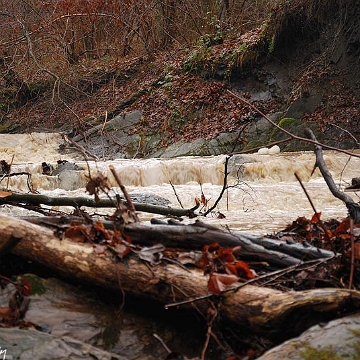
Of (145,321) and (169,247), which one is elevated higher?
(169,247)

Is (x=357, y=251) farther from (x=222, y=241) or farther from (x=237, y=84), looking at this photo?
(x=237, y=84)

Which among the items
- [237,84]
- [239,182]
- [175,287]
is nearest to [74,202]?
[175,287]

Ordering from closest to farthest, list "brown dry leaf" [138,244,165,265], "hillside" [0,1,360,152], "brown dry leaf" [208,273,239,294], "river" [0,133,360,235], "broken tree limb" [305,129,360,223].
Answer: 1. "brown dry leaf" [208,273,239,294]
2. "brown dry leaf" [138,244,165,265]
3. "broken tree limb" [305,129,360,223]
4. "river" [0,133,360,235]
5. "hillside" [0,1,360,152]

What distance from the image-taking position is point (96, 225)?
279 centimetres

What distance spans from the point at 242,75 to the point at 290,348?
1577 cm

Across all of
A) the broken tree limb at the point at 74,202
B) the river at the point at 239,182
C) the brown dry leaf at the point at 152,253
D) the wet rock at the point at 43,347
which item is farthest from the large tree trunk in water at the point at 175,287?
the river at the point at 239,182

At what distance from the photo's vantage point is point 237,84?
17.2 m

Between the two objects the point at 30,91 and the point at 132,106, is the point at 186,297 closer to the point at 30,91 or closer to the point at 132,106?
the point at 132,106

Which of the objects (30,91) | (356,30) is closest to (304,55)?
(356,30)

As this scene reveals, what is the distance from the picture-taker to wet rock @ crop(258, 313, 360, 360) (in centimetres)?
192

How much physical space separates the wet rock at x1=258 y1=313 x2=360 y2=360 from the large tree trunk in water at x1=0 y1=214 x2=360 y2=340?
11 centimetres

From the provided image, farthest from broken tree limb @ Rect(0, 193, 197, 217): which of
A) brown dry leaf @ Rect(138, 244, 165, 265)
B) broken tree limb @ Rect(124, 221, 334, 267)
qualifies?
brown dry leaf @ Rect(138, 244, 165, 265)

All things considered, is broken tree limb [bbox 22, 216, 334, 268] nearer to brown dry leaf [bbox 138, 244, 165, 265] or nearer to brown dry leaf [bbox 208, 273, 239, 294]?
brown dry leaf [bbox 138, 244, 165, 265]

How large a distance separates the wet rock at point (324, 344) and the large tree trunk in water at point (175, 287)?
107mm
